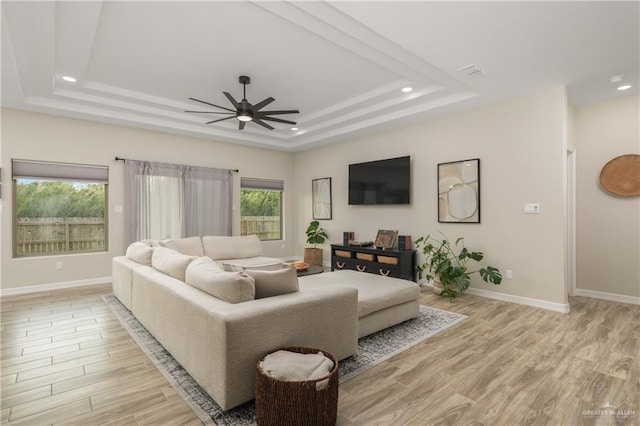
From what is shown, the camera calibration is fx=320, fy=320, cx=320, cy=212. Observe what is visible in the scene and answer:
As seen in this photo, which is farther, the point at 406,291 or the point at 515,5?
the point at 406,291

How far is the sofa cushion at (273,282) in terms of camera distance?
222cm

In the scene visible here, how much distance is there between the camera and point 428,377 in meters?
2.28

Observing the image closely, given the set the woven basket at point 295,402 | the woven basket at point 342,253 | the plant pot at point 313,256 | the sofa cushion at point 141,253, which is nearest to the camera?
the woven basket at point 295,402

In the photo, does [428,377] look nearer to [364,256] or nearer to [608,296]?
[364,256]

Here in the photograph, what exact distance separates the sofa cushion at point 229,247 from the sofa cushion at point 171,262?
1.73 m

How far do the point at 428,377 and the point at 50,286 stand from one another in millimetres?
5391

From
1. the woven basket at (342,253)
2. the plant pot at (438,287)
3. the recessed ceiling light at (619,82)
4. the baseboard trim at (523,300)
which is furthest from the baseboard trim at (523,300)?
the recessed ceiling light at (619,82)

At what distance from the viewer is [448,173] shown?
482 centimetres

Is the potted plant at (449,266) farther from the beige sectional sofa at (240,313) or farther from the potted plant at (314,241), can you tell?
the potted plant at (314,241)

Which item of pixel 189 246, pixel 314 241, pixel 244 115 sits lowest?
pixel 314 241

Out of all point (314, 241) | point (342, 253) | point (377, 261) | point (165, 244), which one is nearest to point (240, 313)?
point (165, 244)

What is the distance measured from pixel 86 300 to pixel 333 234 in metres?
4.29

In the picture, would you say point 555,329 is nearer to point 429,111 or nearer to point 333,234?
point 429,111

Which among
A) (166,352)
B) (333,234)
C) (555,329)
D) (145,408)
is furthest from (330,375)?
(333,234)
